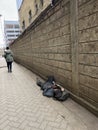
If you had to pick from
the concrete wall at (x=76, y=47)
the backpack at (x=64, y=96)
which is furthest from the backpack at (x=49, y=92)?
the concrete wall at (x=76, y=47)

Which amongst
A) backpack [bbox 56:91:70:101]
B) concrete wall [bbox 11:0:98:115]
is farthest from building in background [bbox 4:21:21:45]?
backpack [bbox 56:91:70:101]

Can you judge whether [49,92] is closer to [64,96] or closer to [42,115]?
[64,96]

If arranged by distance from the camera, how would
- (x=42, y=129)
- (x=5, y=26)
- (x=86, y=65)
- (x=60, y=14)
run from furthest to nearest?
(x=5, y=26)
(x=60, y=14)
(x=86, y=65)
(x=42, y=129)

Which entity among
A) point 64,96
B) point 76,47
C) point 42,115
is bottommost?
point 42,115

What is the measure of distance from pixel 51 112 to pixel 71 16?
2.28m

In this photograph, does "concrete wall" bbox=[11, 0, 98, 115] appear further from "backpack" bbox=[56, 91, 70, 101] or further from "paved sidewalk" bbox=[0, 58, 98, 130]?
"paved sidewalk" bbox=[0, 58, 98, 130]

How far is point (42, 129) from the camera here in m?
2.28

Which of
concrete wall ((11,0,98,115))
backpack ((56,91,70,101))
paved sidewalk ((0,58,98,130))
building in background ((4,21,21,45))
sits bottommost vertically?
paved sidewalk ((0,58,98,130))

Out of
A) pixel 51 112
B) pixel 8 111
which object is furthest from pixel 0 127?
pixel 51 112

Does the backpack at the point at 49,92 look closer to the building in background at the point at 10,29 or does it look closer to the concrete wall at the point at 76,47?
the concrete wall at the point at 76,47

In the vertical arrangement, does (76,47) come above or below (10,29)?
below

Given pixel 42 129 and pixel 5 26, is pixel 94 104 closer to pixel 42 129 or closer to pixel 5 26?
pixel 42 129

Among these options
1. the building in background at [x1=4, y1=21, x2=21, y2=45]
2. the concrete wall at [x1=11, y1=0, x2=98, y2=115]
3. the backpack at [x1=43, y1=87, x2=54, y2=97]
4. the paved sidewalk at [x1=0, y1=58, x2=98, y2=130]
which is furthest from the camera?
the building in background at [x1=4, y1=21, x2=21, y2=45]


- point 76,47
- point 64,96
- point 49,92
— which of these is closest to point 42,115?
point 64,96
